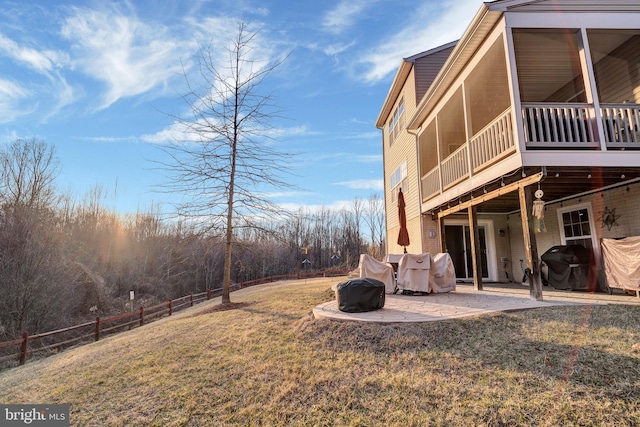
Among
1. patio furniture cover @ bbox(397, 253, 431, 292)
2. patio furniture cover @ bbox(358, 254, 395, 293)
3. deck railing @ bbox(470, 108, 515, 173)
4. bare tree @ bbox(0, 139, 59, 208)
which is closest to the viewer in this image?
deck railing @ bbox(470, 108, 515, 173)

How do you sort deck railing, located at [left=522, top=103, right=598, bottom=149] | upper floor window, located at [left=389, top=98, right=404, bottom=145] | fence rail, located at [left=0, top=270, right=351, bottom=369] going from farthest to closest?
upper floor window, located at [left=389, top=98, right=404, bottom=145] → fence rail, located at [left=0, top=270, right=351, bottom=369] → deck railing, located at [left=522, top=103, right=598, bottom=149]

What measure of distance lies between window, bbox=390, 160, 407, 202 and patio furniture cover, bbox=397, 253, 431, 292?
5600 millimetres

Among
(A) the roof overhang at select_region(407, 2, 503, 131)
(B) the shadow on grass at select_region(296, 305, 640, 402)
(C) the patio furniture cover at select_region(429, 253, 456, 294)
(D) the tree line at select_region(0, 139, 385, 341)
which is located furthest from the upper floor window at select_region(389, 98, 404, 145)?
(B) the shadow on grass at select_region(296, 305, 640, 402)

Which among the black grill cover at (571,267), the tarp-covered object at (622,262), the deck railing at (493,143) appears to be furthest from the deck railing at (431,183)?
the tarp-covered object at (622,262)

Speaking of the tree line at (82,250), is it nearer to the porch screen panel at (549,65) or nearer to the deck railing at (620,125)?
the porch screen panel at (549,65)

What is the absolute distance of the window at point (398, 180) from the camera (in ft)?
41.8

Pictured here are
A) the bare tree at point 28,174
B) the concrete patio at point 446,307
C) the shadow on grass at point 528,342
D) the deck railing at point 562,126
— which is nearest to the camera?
the shadow on grass at point 528,342

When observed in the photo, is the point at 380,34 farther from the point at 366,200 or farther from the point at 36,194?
the point at 366,200

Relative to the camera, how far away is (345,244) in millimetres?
39281

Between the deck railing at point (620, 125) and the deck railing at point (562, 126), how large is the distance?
0.28 meters

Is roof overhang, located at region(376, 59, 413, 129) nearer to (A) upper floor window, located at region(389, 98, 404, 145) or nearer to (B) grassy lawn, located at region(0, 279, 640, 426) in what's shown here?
(A) upper floor window, located at region(389, 98, 404, 145)

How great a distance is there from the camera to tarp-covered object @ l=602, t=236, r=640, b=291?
18.9 ft

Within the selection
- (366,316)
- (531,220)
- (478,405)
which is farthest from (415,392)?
(531,220)

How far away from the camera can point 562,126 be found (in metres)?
5.65
